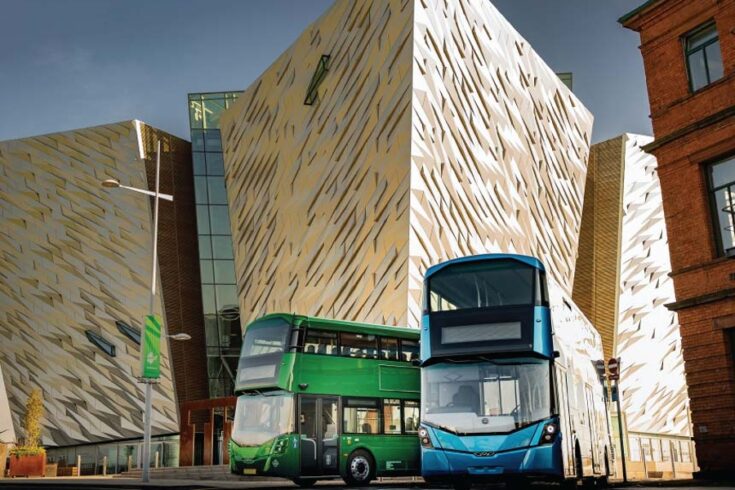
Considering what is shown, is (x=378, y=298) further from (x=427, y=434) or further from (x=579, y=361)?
(x=427, y=434)

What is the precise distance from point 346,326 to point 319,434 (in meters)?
2.69

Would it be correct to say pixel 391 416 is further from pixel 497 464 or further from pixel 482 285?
pixel 497 464

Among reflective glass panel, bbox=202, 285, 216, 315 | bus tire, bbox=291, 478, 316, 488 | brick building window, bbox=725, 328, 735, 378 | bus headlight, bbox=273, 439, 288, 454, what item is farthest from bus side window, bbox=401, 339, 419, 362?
reflective glass panel, bbox=202, 285, 216, 315

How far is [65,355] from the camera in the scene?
43.8m

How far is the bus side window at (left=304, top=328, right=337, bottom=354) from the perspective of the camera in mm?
19188

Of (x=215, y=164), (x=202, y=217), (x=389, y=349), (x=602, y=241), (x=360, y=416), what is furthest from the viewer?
(x=215, y=164)

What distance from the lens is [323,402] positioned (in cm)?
1930

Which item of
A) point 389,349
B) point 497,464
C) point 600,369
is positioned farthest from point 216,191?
point 497,464

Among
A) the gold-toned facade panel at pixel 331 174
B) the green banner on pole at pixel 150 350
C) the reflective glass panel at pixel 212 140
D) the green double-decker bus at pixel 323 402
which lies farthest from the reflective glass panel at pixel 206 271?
the green double-decker bus at pixel 323 402

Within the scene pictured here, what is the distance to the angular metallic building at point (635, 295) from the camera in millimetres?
40094

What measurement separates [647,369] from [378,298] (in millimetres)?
16985

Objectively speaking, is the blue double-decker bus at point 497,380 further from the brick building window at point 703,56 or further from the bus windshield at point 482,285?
the brick building window at point 703,56

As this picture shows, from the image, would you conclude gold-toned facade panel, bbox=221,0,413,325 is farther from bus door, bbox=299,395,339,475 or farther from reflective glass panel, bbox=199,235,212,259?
bus door, bbox=299,395,339,475

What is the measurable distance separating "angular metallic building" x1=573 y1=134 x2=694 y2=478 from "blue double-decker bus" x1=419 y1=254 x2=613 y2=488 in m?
26.6
